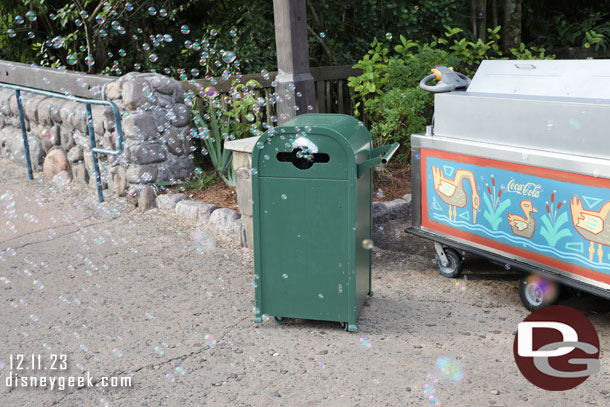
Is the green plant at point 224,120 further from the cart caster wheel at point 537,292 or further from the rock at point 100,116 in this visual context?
the cart caster wheel at point 537,292

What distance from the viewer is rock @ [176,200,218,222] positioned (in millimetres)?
5492

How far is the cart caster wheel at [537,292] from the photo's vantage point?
12.1 feet

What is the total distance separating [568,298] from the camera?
155 inches

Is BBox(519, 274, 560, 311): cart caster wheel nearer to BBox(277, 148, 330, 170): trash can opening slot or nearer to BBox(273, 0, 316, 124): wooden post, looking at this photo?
BBox(277, 148, 330, 170): trash can opening slot

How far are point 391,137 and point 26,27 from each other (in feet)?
20.4

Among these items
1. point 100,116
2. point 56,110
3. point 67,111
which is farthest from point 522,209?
point 56,110

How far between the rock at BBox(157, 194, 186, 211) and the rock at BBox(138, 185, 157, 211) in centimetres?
7

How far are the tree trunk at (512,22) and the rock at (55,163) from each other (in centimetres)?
602

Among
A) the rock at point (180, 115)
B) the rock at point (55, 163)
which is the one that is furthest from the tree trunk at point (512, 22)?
the rock at point (55, 163)

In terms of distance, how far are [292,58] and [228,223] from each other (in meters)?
1.42

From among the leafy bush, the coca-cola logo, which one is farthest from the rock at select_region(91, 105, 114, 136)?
the coca-cola logo

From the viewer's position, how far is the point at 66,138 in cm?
694
